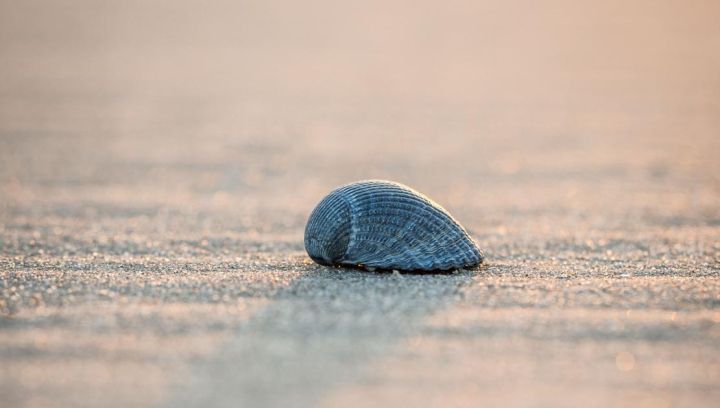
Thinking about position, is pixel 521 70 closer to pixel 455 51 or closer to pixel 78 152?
pixel 455 51

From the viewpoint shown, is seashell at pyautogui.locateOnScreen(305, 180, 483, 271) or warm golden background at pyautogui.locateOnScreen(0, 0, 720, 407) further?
seashell at pyautogui.locateOnScreen(305, 180, 483, 271)

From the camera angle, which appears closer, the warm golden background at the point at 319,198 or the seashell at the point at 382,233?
→ the warm golden background at the point at 319,198

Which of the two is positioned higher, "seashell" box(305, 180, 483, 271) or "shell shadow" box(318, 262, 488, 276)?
"seashell" box(305, 180, 483, 271)

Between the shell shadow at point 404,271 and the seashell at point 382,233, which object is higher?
the seashell at point 382,233

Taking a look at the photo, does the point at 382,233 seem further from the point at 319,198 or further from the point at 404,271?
the point at 319,198
